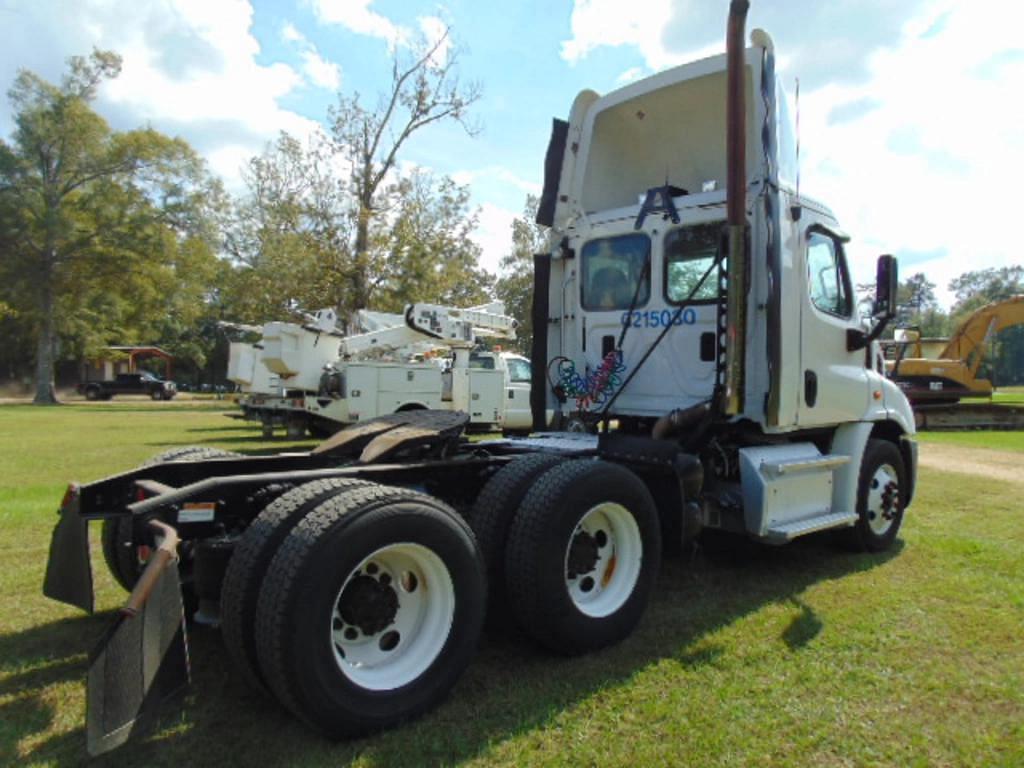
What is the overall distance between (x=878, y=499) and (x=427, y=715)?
4508 millimetres

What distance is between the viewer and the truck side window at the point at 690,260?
546 cm

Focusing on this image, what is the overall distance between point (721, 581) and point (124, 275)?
38.3 metres

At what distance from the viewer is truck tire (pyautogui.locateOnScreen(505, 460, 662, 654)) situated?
11.7 feet

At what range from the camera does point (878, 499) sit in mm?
6023

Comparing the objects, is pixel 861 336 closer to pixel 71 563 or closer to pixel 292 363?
pixel 71 563

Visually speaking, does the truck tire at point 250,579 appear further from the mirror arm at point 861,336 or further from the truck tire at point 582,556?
the mirror arm at point 861,336

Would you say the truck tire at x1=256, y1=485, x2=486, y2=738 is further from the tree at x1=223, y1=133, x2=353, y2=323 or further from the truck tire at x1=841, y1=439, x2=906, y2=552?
the tree at x1=223, y1=133, x2=353, y2=323

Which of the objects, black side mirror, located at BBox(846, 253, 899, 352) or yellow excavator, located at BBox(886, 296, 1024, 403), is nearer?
black side mirror, located at BBox(846, 253, 899, 352)

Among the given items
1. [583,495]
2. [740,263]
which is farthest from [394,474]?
[740,263]

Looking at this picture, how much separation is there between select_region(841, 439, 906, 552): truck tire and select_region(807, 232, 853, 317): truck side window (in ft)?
3.97

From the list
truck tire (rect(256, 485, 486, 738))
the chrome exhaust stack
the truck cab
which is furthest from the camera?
the truck cab

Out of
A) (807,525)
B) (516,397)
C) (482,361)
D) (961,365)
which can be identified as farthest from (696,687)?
(961,365)

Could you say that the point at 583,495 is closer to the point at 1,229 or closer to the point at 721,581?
the point at 721,581

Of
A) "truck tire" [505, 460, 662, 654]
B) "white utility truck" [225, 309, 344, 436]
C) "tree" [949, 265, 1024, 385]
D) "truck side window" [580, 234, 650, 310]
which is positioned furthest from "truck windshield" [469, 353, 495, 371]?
"tree" [949, 265, 1024, 385]
